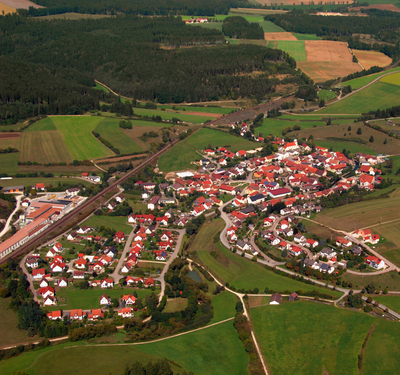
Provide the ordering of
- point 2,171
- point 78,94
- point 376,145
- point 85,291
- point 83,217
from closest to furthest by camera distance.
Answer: point 85,291
point 83,217
point 2,171
point 376,145
point 78,94

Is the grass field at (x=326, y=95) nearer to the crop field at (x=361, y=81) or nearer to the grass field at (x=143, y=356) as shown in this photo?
the crop field at (x=361, y=81)

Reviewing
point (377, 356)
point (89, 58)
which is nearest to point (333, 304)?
point (377, 356)

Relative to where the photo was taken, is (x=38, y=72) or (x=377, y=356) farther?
(x=38, y=72)

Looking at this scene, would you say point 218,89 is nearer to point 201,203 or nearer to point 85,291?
point 201,203

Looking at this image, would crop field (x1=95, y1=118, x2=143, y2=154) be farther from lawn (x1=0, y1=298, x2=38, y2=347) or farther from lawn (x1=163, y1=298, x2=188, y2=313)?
lawn (x1=0, y1=298, x2=38, y2=347)

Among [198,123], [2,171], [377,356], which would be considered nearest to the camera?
[377,356]

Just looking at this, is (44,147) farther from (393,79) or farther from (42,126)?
(393,79)

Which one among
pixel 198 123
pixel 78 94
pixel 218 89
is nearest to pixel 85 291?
pixel 198 123

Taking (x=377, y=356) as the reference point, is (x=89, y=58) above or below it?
above
